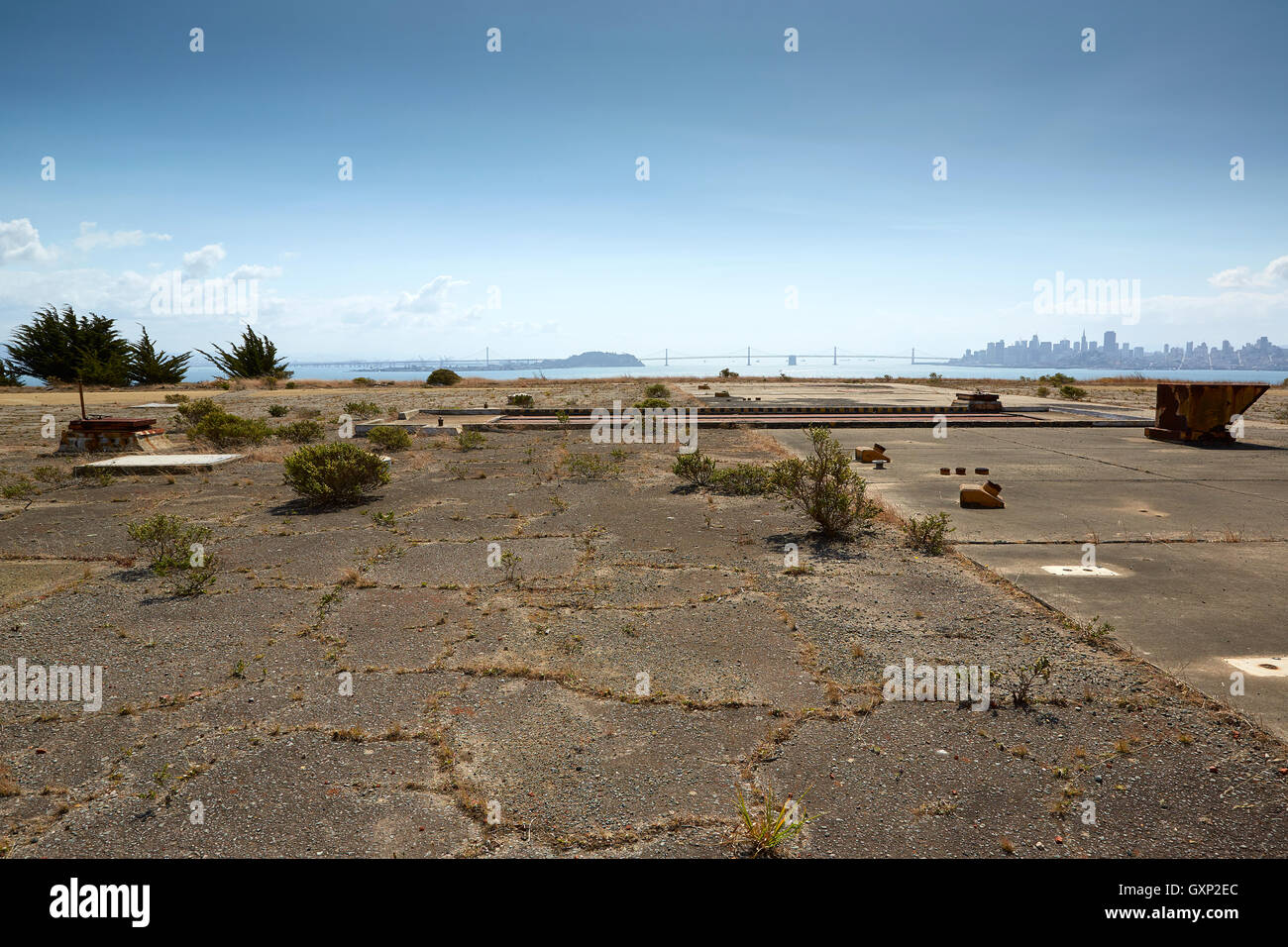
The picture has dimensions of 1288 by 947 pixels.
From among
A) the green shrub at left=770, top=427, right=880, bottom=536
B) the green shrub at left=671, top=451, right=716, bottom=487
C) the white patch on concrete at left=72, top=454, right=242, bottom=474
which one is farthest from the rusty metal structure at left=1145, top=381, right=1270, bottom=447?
the white patch on concrete at left=72, top=454, right=242, bottom=474

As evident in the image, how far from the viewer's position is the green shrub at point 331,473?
387 inches

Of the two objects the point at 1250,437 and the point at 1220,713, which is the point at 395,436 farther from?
the point at 1250,437

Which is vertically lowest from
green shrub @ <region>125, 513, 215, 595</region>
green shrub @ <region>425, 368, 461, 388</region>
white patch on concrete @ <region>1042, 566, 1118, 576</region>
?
white patch on concrete @ <region>1042, 566, 1118, 576</region>

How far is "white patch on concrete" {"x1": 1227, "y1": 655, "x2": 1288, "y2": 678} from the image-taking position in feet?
14.2

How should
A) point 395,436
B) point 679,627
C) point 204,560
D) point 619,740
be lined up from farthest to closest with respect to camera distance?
point 395,436
point 204,560
point 679,627
point 619,740

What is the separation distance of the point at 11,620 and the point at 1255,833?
818cm

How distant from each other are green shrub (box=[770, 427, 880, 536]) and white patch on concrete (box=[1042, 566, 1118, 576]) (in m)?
2.13

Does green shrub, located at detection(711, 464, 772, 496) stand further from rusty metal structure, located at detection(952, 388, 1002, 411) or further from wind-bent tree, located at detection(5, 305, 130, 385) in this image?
wind-bent tree, located at detection(5, 305, 130, 385)

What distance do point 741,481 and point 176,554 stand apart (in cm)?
740

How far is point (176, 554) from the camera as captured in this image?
697 centimetres

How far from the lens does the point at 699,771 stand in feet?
11.3

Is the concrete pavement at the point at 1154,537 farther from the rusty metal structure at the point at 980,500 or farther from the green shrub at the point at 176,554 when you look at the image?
the green shrub at the point at 176,554
